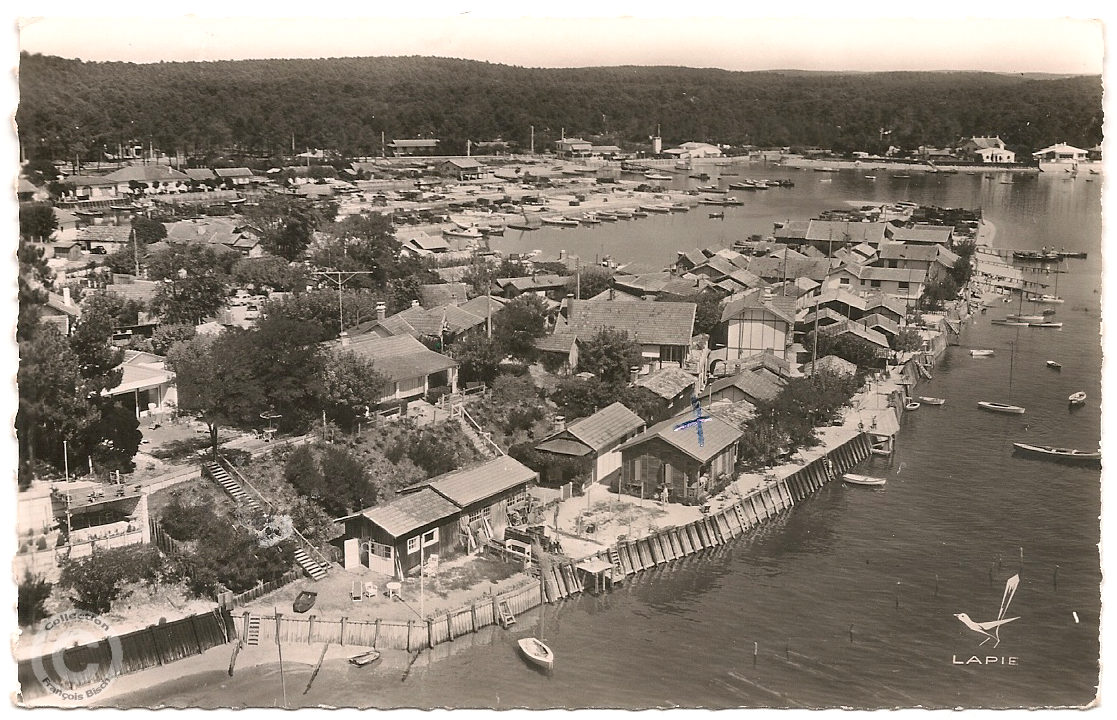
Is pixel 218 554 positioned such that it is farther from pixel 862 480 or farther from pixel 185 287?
pixel 185 287

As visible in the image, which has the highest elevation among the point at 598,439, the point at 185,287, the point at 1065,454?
the point at 185,287

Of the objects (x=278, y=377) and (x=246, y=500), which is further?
(x=278, y=377)

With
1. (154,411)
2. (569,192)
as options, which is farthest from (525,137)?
(154,411)

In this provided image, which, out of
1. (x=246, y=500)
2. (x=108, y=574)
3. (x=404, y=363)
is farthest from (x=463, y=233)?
(x=108, y=574)

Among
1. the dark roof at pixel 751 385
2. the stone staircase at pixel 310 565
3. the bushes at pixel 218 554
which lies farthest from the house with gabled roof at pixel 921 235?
the bushes at pixel 218 554

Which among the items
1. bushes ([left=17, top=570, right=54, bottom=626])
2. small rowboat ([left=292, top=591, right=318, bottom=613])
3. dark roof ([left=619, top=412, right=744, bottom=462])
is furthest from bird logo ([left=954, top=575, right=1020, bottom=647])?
bushes ([left=17, top=570, right=54, bottom=626])

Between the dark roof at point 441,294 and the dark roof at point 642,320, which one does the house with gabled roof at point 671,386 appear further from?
the dark roof at point 441,294
